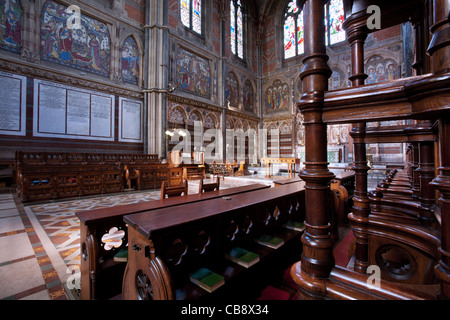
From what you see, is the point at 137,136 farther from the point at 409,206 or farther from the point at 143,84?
the point at 409,206

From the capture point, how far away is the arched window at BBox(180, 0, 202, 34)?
43.2ft

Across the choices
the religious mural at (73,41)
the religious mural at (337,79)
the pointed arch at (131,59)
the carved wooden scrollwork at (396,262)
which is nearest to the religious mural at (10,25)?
the religious mural at (73,41)

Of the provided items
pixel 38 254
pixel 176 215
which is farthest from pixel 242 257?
pixel 38 254

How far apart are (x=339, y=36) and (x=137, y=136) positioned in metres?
16.2

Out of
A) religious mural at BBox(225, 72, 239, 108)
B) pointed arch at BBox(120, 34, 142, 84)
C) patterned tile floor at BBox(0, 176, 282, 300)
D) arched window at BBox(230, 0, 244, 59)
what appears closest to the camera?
patterned tile floor at BBox(0, 176, 282, 300)

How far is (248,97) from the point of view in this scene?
716 inches

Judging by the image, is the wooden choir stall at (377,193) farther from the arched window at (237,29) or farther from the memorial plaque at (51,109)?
the arched window at (237,29)

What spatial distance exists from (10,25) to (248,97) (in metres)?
14.5

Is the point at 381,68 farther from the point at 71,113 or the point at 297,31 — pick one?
the point at 71,113

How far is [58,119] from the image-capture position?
860cm

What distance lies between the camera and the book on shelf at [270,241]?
1841 millimetres

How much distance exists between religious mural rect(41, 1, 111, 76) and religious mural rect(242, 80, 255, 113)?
10.7m

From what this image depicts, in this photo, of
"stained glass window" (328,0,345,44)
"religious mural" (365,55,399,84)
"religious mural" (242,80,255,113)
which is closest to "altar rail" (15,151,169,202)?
"religious mural" (242,80,255,113)

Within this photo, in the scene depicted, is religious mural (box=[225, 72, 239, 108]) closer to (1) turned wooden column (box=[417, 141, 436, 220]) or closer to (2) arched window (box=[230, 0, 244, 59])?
(2) arched window (box=[230, 0, 244, 59])
